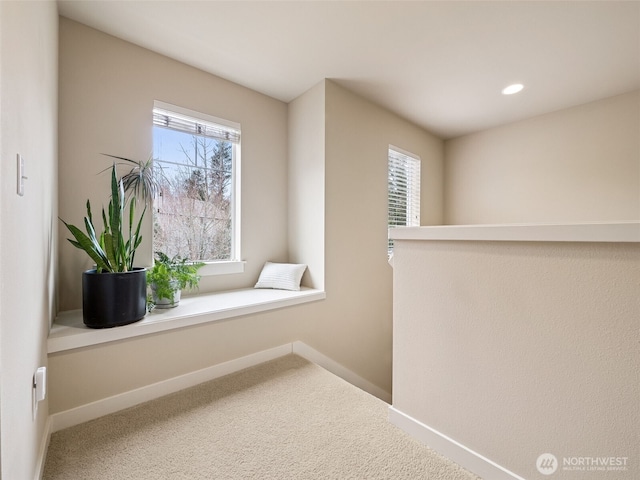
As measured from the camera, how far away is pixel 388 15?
5.96 feet

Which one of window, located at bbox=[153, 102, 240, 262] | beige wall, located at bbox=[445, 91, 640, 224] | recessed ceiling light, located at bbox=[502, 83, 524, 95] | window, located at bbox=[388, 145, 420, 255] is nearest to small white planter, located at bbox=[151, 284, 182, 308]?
window, located at bbox=[153, 102, 240, 262]

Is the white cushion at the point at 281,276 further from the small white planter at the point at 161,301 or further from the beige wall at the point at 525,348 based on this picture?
the beige wall at the point at 525,348

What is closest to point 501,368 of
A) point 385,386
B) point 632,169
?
point 385,386

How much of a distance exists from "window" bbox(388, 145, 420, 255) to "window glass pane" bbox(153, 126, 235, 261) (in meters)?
1.91

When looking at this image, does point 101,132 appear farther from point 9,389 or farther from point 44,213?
point 9,389

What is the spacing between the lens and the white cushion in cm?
258

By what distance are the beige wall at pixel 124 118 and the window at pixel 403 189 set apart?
1.56 metres

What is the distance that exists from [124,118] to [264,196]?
1263mm

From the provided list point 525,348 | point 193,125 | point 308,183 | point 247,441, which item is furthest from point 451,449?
point 193,125

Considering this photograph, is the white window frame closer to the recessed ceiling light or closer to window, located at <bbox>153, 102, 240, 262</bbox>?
window, located at <bbox>153, 102, 240, 262</bbox>

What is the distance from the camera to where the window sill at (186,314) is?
1451 mm

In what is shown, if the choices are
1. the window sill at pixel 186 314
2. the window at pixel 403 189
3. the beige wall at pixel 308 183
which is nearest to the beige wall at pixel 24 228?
the window sill at pixel 186 314

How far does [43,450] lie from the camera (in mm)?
1241

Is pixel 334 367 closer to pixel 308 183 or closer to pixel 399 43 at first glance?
pixel 308 183
